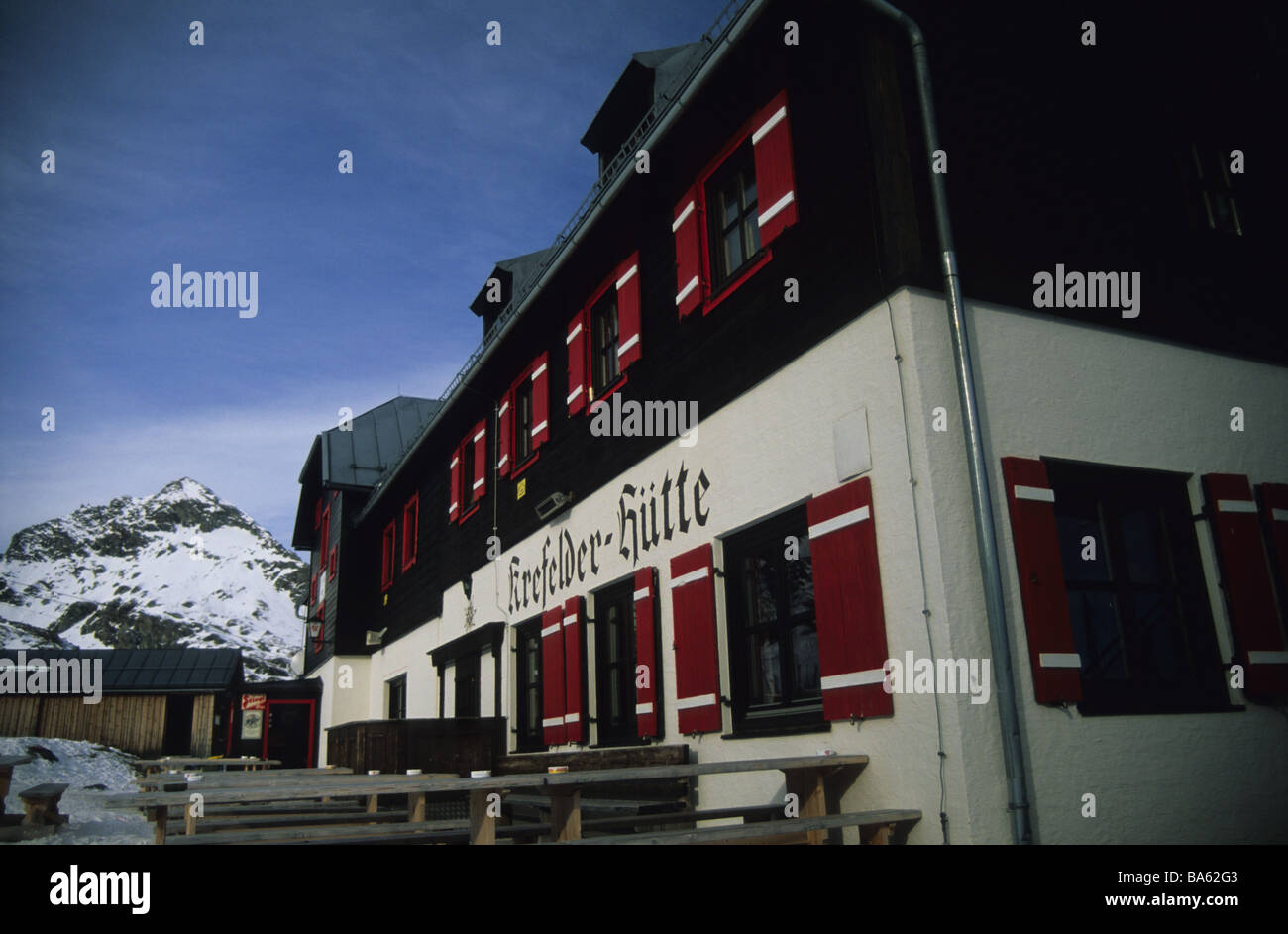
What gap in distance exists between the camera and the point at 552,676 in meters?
10.4

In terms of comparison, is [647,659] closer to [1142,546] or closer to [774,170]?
[1142,546]

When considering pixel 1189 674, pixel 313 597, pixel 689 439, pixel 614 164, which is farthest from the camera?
pixel 313 597

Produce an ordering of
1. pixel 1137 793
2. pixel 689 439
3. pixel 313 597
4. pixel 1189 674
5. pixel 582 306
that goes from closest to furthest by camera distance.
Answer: pixel 1137 793 < pixel 1189 674 < pixel 689 439 < pixel 582 306 < pixel 313 597

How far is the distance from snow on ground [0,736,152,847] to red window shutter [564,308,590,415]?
21.7 ft

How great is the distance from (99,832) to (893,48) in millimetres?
11901

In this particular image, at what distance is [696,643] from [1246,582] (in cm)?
382

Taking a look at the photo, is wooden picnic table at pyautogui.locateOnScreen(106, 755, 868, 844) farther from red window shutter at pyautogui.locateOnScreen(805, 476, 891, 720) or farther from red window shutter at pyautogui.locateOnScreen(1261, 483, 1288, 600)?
red window shutter at pyautogui.locateOnScreen(1261, 483, 1288, 600)

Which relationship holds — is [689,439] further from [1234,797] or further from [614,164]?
[1234,797]

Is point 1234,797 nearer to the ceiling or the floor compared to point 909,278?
nearer to the floor

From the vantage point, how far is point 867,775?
564 cm

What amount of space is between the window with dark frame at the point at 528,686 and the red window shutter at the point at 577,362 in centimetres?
263

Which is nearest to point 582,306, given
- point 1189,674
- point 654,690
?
point 654,690

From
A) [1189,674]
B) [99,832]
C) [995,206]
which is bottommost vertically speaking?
[99,832]

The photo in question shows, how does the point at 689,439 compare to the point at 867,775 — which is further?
the point at 689,439
